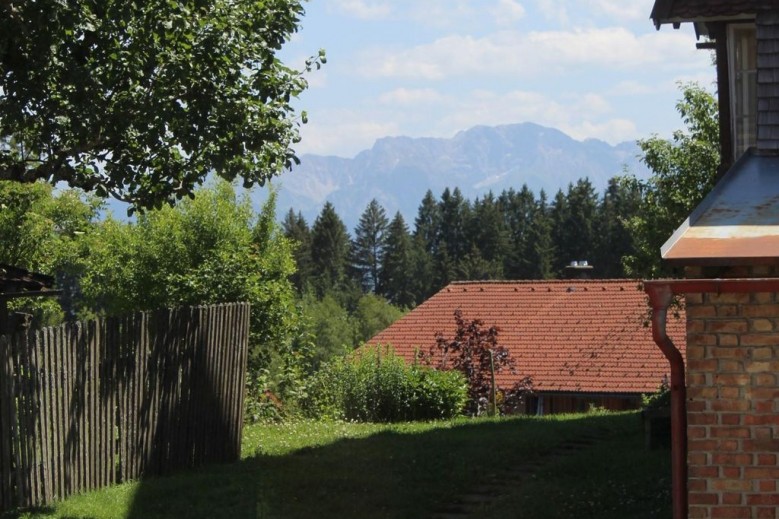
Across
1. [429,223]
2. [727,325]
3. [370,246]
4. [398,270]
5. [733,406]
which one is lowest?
[733,406]

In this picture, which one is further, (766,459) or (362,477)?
(362,477)

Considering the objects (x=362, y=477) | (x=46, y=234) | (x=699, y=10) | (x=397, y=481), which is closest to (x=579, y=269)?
(x=46, y=234)

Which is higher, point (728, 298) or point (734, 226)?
point (734, 226)

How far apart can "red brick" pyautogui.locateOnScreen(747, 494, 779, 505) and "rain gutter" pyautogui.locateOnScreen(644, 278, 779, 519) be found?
0.40 m

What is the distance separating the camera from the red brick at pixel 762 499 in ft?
22.1

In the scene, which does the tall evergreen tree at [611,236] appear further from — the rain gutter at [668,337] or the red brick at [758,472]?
the red brick at [758,472]

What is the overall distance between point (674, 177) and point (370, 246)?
128 metres

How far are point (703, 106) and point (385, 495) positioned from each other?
40.5 ft

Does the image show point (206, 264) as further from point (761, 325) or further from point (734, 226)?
point (761, 325)

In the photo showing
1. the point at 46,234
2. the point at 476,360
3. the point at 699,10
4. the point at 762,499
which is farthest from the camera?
the point at 46,234

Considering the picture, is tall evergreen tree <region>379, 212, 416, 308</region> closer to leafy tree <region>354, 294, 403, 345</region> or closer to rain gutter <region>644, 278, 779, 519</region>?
leafy tree <region>354, 294, 403, 345</region>

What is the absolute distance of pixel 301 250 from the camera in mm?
124750

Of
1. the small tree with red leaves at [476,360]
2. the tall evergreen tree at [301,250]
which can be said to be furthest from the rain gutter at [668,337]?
the tall evergreen tree at [301,250]

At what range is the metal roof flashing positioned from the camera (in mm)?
6820
